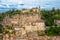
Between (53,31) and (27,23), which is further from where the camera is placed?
(53,31)

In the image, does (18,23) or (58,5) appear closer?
(18,23)

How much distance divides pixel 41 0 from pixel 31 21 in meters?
8.71

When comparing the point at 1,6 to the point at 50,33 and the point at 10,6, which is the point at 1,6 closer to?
the point at 10,6

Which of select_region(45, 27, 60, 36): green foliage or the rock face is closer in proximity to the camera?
the rock face

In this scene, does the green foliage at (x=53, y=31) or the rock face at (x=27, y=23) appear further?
the green foliage at (x=53, y=31)

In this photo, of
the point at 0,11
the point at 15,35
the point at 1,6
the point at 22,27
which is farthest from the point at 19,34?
the point at 0,11

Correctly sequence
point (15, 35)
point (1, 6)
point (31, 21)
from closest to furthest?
1. point (15, 35)
2. point (31, 21)
3. point (1, 6)

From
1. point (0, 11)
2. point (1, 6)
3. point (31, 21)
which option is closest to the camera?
point (31, 21)

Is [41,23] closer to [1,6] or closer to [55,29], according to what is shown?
[55,29]

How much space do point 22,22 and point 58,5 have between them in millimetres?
8915

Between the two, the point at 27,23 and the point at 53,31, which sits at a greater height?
the point at 27,23

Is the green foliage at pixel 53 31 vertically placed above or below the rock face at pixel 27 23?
below

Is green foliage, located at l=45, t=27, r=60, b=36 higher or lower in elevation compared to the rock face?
lower

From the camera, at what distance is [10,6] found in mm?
20578
